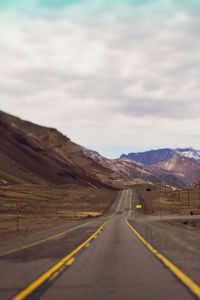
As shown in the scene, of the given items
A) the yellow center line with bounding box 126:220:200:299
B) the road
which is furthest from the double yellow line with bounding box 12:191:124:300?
the yellow center line with bounding box 126:220:200:299

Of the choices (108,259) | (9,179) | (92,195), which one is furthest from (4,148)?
(108,259)

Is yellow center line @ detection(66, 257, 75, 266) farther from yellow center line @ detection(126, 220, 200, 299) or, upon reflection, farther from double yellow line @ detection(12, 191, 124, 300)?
yellow center line @ detection(126, 220, 200, 299)

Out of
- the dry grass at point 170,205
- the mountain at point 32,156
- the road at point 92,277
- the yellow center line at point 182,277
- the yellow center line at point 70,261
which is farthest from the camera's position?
the mountain at point 32,156

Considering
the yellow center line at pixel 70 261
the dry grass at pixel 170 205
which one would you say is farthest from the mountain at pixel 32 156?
the yellow center line at pixel 70 261

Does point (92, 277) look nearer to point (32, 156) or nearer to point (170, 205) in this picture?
point (170, 205)

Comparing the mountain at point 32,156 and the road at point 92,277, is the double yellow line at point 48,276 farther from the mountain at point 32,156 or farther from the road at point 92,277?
the mountain at point 32,156

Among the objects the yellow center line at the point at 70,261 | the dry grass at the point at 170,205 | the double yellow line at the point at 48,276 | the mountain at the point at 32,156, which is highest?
the mountain at the point at 32,156

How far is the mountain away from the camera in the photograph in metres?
123

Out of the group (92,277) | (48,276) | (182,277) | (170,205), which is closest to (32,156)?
(170,205)

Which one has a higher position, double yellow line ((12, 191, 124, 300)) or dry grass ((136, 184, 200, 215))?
double yellow line ((12, 191, 124, 300))

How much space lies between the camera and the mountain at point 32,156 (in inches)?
4845

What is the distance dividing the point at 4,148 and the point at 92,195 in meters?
46.0

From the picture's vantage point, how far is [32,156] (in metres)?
156

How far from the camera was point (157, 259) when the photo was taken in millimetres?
10680
